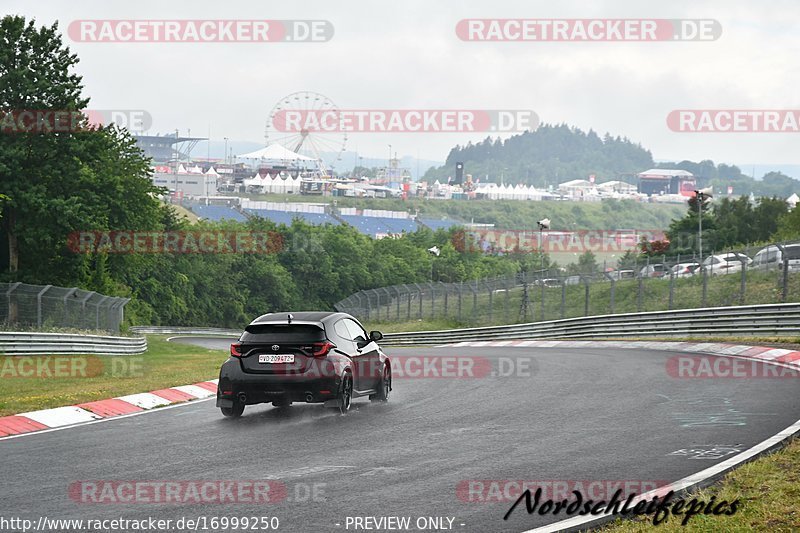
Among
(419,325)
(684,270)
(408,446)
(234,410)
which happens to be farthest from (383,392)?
(419,325)

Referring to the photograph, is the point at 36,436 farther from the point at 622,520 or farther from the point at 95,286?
the point at 95,286

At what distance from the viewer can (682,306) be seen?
1431 inches

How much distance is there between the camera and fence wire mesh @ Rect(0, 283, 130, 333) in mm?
27734

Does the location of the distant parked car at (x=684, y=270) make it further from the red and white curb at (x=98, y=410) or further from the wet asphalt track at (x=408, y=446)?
the red and white curb at (x=98, y=410)

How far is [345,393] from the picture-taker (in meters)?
14.0

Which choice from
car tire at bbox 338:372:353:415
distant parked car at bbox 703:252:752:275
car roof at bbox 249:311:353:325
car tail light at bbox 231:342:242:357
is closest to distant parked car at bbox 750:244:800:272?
distant parked car at bbox 703:252:752:275

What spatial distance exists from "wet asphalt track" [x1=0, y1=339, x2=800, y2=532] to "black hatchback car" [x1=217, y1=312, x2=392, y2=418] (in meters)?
0.29

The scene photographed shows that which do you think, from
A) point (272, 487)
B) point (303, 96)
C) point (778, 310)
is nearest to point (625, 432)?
point (272, 487)

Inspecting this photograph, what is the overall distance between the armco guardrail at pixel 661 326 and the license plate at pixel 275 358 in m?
16.1

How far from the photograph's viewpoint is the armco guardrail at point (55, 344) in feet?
86.5

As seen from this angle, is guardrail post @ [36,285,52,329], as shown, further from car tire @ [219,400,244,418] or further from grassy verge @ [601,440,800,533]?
grassy verge @ [601,440,800,533]

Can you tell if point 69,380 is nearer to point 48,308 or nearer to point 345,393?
point 345,393

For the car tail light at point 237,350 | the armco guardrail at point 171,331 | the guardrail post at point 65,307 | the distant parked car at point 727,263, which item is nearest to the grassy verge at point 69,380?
the guardrail post at point 65,307

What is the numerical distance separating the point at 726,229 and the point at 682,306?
66.8 meters
